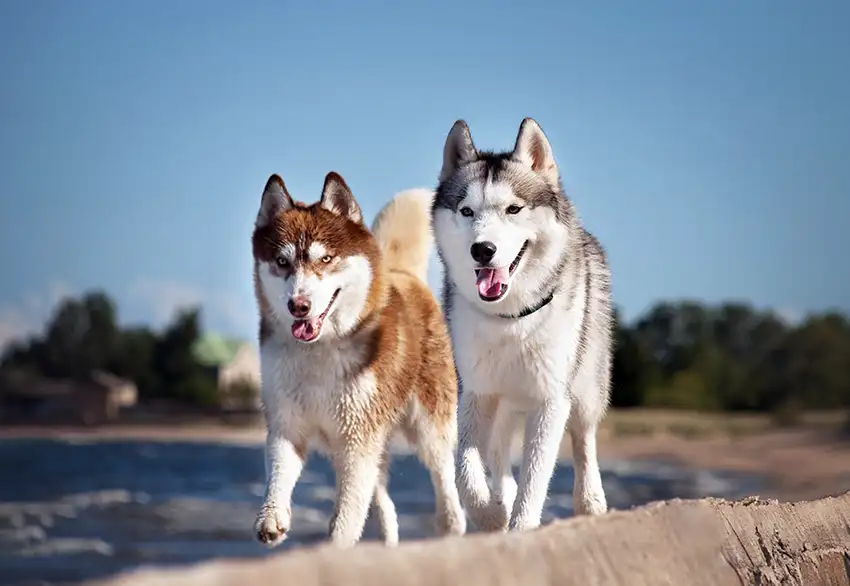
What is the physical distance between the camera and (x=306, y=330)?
6.41m

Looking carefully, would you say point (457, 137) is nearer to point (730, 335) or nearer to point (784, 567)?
point (784, 567)

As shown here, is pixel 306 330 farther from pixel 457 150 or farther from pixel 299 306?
pixel 457 150

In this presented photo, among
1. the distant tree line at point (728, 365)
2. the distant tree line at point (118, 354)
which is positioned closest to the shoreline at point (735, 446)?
the distant tree line at point (728, 365)

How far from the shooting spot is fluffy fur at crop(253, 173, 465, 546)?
6.48 metres

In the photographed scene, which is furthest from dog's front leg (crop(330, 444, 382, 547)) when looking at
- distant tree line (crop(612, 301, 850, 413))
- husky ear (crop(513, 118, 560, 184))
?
distant tree line (crop(612, 301, 850, 413))

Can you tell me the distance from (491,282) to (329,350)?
136 centimetres

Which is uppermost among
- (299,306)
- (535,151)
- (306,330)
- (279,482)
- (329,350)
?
(535,151)

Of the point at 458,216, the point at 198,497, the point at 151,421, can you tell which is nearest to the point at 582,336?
the point at 458,216

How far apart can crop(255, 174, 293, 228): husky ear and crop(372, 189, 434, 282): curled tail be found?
4.14ft

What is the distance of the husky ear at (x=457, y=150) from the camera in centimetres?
609

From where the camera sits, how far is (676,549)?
13.8ft

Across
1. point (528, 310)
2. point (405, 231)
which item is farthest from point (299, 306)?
point (405, 231)

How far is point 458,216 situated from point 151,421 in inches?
2550

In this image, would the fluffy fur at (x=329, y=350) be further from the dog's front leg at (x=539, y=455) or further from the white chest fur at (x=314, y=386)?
the dog's front leg at (x=539, y=455)
